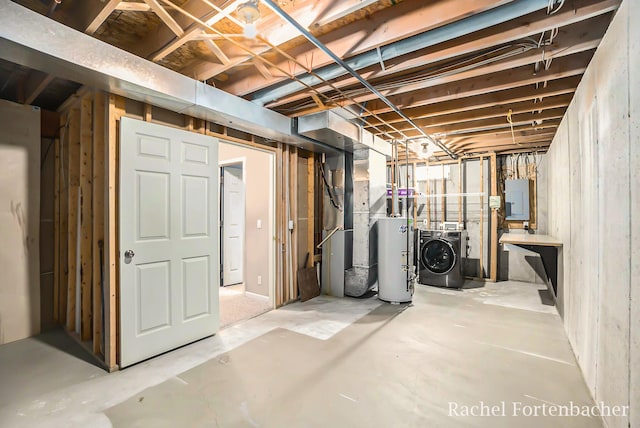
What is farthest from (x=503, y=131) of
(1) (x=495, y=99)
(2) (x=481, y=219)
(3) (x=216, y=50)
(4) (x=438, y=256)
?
(3) (x=216, y=50)

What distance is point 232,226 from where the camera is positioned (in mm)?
5477

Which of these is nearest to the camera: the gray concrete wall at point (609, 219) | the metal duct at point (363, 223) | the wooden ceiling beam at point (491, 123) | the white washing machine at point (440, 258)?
the gray concrete wall at point (609, 219)

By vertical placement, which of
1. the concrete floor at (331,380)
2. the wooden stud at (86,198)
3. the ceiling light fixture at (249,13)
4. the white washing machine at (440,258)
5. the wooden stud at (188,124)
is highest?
the ceiling light fixture at (249,13)

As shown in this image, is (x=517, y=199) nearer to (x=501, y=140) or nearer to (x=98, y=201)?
(x=501, y=140)

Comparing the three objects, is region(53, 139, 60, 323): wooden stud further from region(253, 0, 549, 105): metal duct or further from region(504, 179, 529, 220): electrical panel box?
region(504, 179, 529, 220): electrical panel box

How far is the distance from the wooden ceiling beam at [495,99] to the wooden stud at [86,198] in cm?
285

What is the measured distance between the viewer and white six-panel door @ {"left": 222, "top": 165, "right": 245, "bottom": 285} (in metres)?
5.36

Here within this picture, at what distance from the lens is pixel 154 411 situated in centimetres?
199

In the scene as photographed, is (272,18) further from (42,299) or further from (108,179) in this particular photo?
(42,299)

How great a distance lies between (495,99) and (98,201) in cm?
404

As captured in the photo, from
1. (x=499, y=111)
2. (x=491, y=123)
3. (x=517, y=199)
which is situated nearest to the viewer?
(x=499, y=111)

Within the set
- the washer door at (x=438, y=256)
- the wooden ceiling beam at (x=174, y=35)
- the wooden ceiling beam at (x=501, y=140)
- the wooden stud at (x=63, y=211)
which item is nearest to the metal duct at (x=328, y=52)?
the wooden ceiling beam at (x=174, y=35)

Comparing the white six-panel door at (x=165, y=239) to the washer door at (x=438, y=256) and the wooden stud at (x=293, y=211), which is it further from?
the washer door at (x=438, y=256)

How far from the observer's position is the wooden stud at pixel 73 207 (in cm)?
311
